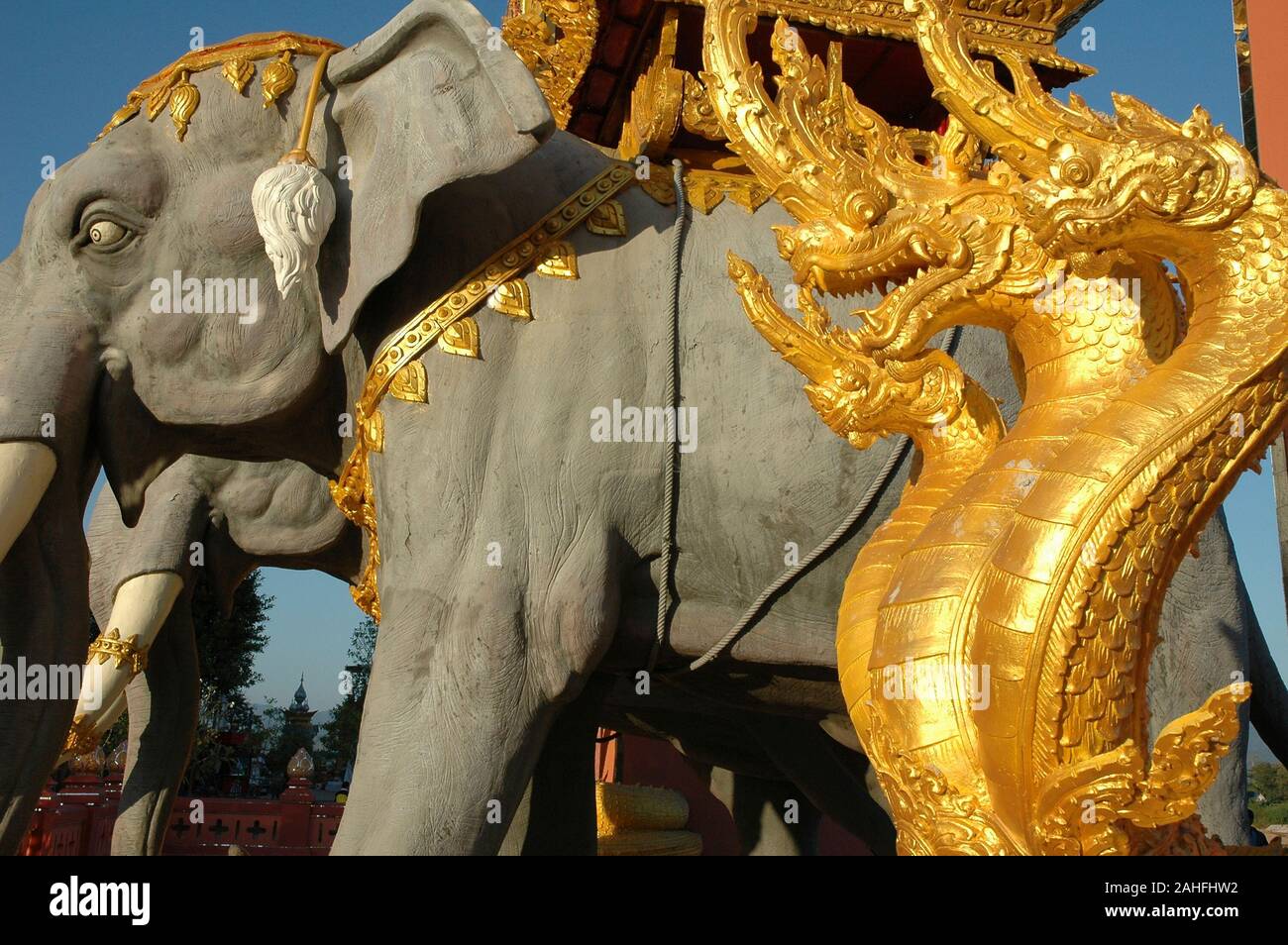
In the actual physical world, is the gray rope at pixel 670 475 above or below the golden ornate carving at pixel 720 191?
below

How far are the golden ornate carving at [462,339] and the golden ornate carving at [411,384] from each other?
0.06 m

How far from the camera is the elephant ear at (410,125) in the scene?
7.82 feet

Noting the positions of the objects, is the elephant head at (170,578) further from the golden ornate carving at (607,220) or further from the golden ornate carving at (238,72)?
the golden ornate carving at (607,220)

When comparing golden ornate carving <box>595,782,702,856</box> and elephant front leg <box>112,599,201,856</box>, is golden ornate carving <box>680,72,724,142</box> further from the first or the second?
golden ornate carving <box>595,782,702,856</box>

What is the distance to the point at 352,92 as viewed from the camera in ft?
8.58

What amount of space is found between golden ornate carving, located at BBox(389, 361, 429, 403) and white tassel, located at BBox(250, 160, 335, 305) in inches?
10.2

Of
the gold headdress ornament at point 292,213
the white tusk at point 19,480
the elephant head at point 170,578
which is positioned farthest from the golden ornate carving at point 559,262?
the elephant head at point 170,578

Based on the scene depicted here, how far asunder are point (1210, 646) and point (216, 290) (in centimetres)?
195

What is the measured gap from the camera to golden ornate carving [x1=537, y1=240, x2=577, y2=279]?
2434mm

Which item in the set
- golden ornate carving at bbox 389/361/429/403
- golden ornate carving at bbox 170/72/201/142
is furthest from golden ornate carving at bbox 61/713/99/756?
golden ornate carving at bbox 389/361/429/403
